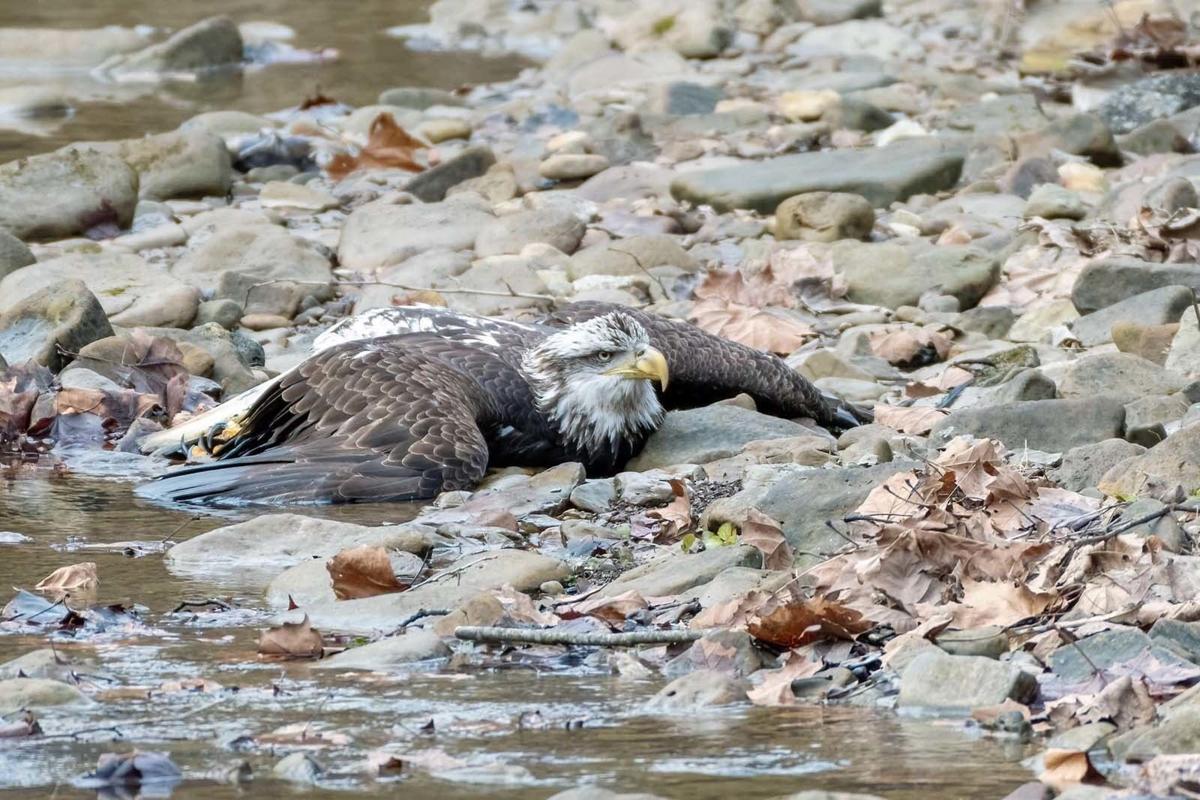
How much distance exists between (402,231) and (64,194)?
2425mm

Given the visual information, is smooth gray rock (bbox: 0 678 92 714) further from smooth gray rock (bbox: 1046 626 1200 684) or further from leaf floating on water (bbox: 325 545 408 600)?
smooth gray rock (bbox: 1046 626 1200 684)

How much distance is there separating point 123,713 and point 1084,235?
7.35m

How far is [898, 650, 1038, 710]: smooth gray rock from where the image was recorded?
4.45m

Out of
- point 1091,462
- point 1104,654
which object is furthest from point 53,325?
point 1104,654

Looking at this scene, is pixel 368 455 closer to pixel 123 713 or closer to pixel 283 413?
pixel 283 413

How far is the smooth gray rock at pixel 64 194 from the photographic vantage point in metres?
13.0

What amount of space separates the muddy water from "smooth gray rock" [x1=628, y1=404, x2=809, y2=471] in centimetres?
280

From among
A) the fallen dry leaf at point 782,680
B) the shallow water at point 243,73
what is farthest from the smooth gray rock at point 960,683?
the shallow water at point 243,73

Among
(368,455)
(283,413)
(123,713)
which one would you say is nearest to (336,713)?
(123,713)

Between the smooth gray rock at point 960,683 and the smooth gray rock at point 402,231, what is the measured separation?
7.79 m

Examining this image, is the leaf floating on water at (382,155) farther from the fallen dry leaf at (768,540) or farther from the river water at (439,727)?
the fallen dry leaf at (768,540)

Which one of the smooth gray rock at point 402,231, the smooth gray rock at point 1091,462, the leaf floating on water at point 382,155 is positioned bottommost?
the leaf floating on water at point 382,155

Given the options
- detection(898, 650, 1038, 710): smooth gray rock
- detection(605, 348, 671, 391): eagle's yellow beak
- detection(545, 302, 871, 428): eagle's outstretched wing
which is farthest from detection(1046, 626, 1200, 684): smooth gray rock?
detection(545, 302, 871, 428): eagle's outstretched wing

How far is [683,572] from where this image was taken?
5699 millimetres
